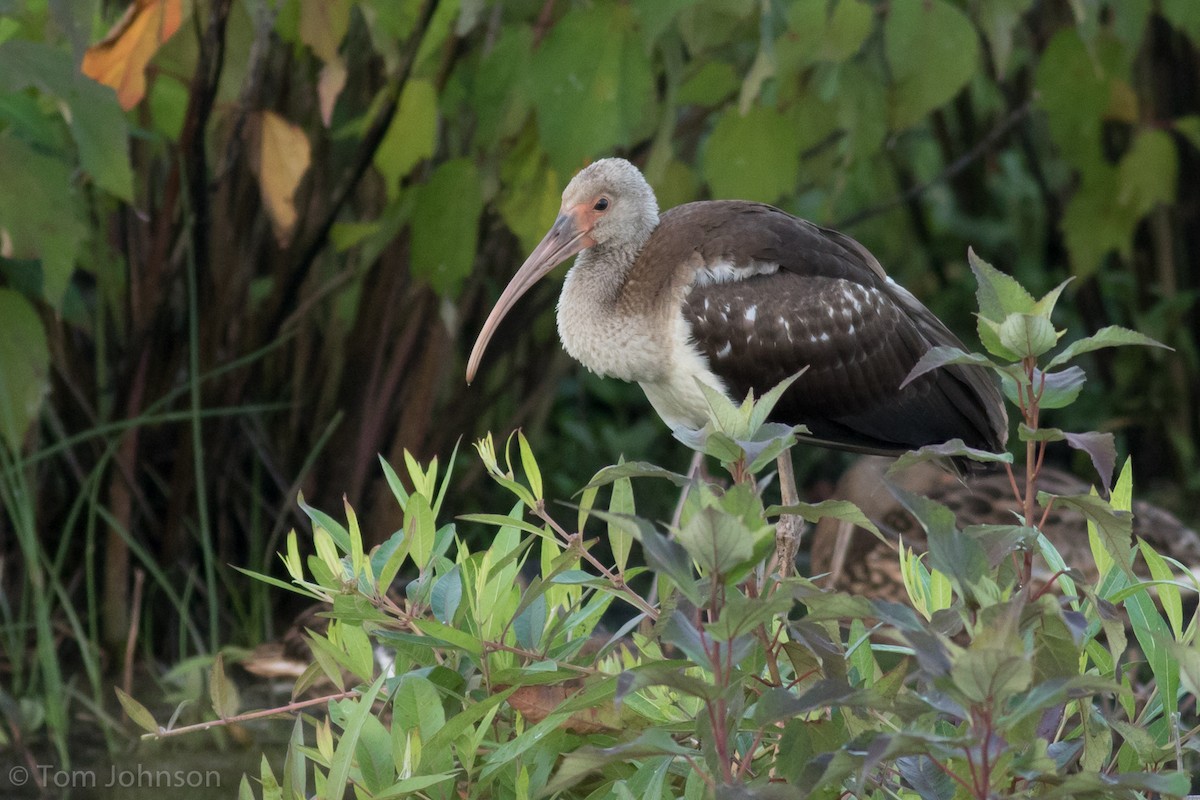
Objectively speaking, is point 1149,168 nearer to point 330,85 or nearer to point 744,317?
point 744,317

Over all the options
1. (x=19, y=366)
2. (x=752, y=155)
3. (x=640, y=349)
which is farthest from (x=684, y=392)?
(x=19, y=366)

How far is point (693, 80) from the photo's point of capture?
13.3 ft

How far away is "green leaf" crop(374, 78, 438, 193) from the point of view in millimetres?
3805

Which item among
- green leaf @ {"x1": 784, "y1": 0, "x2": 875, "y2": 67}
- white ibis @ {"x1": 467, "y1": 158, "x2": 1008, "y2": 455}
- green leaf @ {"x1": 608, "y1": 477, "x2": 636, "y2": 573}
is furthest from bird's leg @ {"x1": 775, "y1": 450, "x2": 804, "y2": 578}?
green leaf @ {"x1": 608, "y1": 477, "x2": 636, "y2": 573}

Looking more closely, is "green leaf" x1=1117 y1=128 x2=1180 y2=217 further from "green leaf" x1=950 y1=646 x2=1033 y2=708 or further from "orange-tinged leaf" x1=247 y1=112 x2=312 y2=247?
"green leaf" x1=950 y1=646 x2=1033 y2=708

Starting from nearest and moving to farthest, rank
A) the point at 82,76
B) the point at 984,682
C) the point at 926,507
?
the point at 984,682 → the point at 926,507 → the point at 82,76

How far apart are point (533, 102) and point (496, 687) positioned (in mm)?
1875

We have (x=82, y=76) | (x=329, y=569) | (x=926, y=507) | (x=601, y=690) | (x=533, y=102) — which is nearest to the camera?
(x=926, y=507)

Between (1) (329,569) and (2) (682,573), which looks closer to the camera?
(2) (682,573)

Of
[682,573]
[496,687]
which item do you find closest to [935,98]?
[496,687]

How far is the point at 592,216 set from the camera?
11.7 feet

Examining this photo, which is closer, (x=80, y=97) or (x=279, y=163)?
(x=80, y=97)

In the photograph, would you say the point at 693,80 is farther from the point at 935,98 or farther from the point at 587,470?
the point at 587,470

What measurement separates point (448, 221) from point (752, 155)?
2.58 ft
